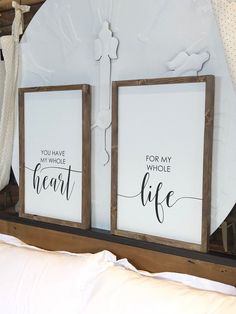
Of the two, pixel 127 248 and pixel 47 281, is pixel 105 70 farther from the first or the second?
pixel 47 281

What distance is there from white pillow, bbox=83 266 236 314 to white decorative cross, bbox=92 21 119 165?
0.50 metres

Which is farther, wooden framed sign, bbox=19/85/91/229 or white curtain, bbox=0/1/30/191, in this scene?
white curtain, bbox=0/1/30/191

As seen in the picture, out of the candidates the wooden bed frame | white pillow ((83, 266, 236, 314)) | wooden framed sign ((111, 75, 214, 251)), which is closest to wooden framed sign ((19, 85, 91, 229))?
the wooden bed frame

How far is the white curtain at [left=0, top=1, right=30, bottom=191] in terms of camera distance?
68.6 inches

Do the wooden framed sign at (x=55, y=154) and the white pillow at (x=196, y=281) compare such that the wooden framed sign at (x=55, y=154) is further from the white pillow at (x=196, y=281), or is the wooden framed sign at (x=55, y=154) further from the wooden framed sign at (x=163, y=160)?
the white pillow at (x=196, y=281)

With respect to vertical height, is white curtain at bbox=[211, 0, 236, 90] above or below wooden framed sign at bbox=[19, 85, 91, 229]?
above

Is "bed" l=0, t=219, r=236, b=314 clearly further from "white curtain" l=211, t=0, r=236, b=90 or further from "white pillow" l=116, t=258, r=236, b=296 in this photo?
"white curtain" l=211, t=0, r=236, b=90

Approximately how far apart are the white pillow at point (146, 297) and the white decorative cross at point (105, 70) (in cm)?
50

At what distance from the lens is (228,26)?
1096 mm

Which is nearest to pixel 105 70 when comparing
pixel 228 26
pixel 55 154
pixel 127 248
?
pixel 55 154

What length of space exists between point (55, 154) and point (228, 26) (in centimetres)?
92

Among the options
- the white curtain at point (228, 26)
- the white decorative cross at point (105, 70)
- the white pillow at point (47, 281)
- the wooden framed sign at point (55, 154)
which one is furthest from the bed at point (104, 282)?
the white curtain at point (228, 26)

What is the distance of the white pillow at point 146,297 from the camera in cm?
109

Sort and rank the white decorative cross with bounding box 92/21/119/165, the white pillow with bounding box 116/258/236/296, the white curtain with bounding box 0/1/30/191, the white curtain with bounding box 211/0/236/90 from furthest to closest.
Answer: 1. the white curtain with bounding box 0/1/30/191
2. the white decorative cross with bounding box 92/21/119/165
3. the white pillow with bounding box 116/258/236/296
4. the white curtain with bounding box 211/0/236/90
